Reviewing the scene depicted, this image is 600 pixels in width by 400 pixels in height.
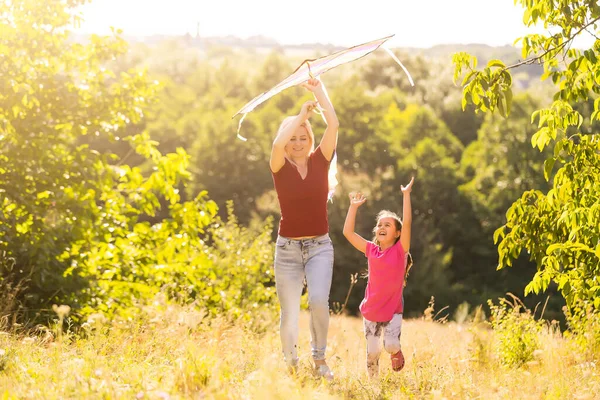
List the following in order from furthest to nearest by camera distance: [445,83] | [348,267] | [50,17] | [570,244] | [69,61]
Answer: [445,83]
[348,267]
[69,61]
[50,17]
[570,244]

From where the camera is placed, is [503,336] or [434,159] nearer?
[503,336]

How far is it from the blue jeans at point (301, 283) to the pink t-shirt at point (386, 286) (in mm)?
431

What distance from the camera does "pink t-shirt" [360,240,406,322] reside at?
5.41 meters

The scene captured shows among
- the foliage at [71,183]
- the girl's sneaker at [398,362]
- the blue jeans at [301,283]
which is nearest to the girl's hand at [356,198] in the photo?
the blue jeans at [301,283]

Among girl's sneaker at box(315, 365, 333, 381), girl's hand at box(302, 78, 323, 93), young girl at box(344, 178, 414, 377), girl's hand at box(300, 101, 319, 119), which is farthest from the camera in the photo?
young girl at box(344, 178, 414, 377)

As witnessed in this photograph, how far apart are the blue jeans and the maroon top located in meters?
0.08

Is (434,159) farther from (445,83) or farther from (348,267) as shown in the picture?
(445,83)

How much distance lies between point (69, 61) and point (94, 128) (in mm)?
1021

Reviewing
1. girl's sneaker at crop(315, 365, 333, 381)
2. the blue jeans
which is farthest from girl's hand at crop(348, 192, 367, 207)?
girl's sneaker at crop(315, 365, 333, 381)

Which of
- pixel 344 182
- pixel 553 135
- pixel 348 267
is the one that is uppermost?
pixel 553 135

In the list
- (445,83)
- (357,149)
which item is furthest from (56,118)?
→ (445,83)

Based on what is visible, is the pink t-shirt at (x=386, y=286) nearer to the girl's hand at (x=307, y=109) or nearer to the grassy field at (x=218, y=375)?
the grassy field at (x=218, y=375)

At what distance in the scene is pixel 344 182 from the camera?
3556 cm

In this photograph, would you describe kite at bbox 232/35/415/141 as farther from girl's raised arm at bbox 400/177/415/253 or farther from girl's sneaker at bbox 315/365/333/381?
girl's sneaker at bbox 315/365/333/381
